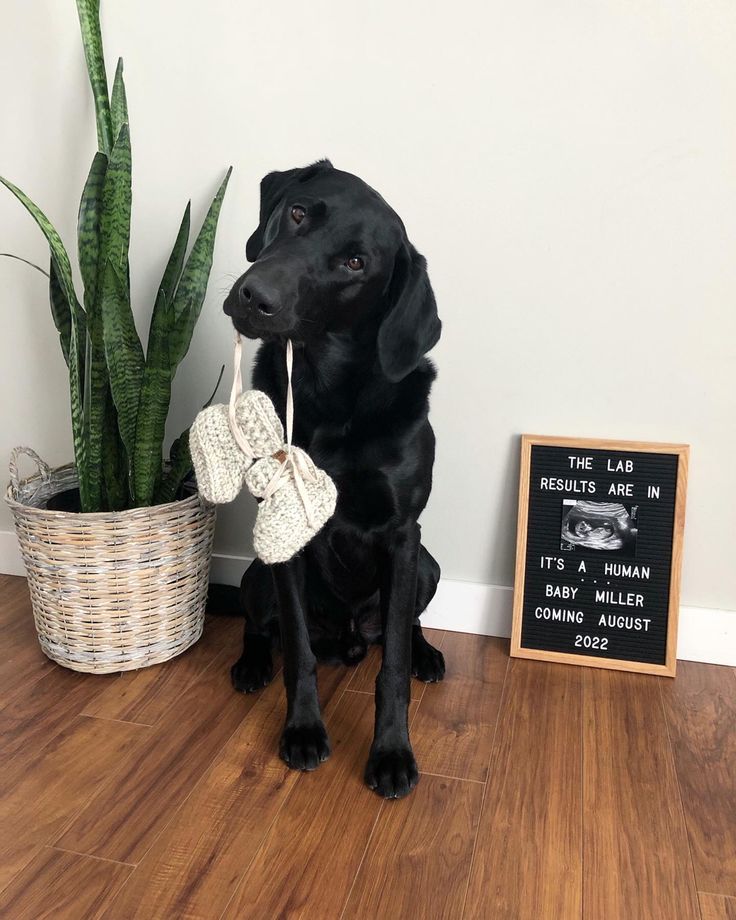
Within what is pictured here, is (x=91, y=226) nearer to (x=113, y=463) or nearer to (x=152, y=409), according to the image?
(x=152, y=409)

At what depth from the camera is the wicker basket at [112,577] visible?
1.54 m

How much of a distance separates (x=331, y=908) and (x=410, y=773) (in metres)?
0.28

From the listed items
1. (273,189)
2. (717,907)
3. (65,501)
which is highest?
(273,189)

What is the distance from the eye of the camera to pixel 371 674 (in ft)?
5.49

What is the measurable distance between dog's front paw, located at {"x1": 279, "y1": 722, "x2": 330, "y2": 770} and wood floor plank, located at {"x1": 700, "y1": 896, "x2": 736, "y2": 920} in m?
0.60

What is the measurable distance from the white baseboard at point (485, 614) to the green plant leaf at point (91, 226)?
755mm

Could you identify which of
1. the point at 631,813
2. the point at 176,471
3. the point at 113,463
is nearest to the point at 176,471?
the point at 176,471

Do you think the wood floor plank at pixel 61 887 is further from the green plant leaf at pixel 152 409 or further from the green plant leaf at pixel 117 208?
the green plant leaf at pixel 117 208

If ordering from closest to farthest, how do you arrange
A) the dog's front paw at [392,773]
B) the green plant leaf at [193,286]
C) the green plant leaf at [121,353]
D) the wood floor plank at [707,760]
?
1. the wood floor plank at [707,760]
2. the dog's front paw at [392,773]
3. the green plant leaf at [121,353]
4. the green plant leaf at [193,286]

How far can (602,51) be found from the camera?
60.7 inches

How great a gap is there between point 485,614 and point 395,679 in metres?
0.55

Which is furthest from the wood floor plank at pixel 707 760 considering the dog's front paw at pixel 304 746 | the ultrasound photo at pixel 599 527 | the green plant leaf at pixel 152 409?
the green plant leaf at pixel 152 409

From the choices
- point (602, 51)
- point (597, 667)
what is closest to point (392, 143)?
point (602, 51)

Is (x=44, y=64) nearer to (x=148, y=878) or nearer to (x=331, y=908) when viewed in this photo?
(x=148, y=878)
